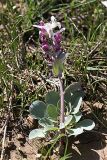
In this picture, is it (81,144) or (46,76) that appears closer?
(81,144)

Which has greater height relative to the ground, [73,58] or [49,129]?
[73,58]

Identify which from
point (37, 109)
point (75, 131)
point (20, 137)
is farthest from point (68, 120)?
point (20, 137)

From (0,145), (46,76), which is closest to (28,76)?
(46,76)

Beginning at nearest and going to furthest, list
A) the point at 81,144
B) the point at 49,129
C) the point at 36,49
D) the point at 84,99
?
the point at 49,129
the point at 81,144
the point at 84,99
the point at 36,49

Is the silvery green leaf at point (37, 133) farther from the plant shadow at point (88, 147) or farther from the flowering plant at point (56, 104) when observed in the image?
the plant shadow at point (88, 147)

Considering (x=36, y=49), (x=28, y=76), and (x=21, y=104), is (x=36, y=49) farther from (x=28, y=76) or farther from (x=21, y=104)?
(x=21, y=104)

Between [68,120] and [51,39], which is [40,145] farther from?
[51,39]

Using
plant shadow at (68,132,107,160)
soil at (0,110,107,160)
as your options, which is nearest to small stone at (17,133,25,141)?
soil at (0,110,107,160)
